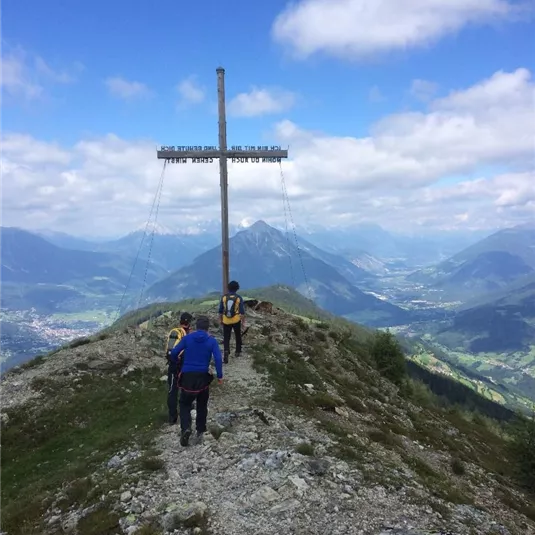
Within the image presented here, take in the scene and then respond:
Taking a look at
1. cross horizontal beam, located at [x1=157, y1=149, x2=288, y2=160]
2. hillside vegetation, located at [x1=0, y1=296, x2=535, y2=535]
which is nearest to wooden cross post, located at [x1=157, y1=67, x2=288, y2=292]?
cross horizontal beam, located at [x1=157, y1=149, x2=288, y2=160]

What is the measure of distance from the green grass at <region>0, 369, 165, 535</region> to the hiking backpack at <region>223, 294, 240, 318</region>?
4658mm

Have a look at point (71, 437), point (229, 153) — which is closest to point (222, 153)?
point (229, 153)

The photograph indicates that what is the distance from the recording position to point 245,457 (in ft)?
41.0

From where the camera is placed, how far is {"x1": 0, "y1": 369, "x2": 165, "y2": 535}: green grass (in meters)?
11.8

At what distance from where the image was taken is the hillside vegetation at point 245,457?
32.9ft

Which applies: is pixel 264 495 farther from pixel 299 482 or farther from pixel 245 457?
pixel 245 457

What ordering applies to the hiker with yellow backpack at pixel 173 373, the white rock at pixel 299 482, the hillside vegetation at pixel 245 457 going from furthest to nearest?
the hiker with yellow backpack at pixel 173 373, the white rock at pixel 299 482, the hillside vegetation at pixel 245 457

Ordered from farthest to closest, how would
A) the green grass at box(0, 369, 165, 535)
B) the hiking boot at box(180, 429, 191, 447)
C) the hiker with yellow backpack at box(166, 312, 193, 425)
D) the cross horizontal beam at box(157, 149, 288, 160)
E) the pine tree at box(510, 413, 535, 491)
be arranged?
the cross horizontal beam at box(157, 149, 288, 160) < the pine tree at box(510, 413, 535, 491) < the hiker with yellow backpack at box(166, 312, 193, 425) < the hiking boot at box(180, 429, 191, 447) < the green grass at box(0, 369, 165, 535)

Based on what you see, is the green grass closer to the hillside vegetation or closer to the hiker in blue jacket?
the hillside vegetation

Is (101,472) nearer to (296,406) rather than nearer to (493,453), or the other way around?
(296,406)

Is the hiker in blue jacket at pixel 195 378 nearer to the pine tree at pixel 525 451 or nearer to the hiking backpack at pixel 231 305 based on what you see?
the hiking backpack at pixel 231 305

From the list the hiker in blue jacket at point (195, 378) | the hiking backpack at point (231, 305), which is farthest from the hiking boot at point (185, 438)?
the hiking backpack at point (231, 305)

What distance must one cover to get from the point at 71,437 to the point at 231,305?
332 inches

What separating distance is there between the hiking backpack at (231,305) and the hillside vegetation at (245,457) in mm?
2744
